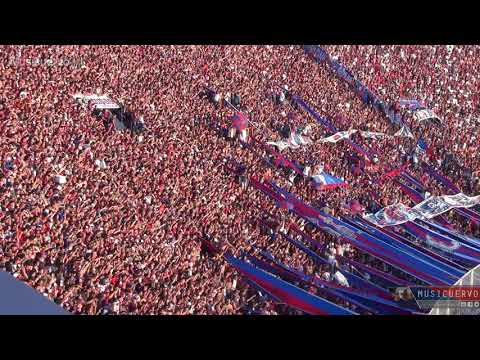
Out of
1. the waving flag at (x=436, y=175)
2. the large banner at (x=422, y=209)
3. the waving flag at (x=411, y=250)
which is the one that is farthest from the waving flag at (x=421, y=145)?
the waving flag at (x=411, y=250)

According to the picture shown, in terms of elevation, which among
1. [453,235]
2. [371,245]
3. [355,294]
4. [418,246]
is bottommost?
[355,294]

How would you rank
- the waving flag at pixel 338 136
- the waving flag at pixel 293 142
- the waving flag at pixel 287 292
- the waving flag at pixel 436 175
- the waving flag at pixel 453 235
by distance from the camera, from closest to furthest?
the waving flag at pixel 287 292, the waving flag at pixel 453 235, the waving flag at pixel 293 142, the waving flag at pixel 436 175, the waving flag at pixel 338 136

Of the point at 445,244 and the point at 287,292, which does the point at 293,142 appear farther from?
the point at 287,292

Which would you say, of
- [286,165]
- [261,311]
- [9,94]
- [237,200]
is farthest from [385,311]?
[9,94]

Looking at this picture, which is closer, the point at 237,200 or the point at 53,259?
the point at 53,259

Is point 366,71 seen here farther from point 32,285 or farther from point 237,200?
point 32,285

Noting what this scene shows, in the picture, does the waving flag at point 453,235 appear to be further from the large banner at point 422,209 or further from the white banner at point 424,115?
the white banner at point 424,115

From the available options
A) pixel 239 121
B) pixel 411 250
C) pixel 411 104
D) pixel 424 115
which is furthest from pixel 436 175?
pixel 239 121
